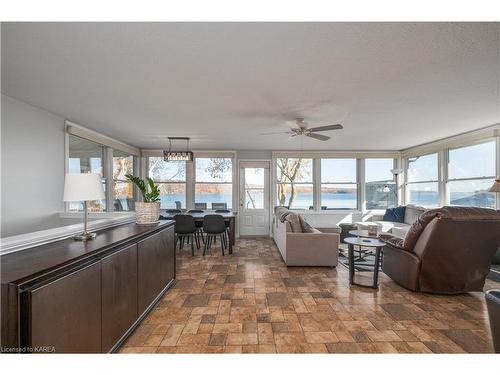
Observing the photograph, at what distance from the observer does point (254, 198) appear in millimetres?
6887

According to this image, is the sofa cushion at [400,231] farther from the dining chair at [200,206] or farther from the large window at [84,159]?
the large window at [84,159]

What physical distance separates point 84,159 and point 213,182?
315cm

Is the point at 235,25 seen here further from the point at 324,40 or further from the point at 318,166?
the point at 318,166

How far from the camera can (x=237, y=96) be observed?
2922mm

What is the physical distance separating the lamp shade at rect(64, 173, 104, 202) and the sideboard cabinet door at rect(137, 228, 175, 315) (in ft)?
2.04

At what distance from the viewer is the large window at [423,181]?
572cm

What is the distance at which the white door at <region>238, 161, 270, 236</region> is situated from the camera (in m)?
6.84

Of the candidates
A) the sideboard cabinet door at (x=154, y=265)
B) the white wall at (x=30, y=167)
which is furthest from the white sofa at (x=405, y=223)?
the white wall at (x=30, y=167)

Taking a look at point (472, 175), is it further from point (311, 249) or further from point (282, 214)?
point (282, 214)

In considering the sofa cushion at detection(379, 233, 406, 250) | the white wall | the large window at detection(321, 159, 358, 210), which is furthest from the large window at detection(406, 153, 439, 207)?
the white wall

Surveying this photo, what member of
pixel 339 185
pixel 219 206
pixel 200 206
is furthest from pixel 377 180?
pixel 200 206

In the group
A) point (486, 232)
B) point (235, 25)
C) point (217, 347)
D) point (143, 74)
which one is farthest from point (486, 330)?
point (143, 74)

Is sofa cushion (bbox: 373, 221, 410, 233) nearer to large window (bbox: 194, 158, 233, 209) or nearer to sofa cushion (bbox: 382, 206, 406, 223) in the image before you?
sofa cushion (bbox: 382, 206, 406, 223)

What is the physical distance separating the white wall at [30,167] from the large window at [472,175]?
7390 mm
